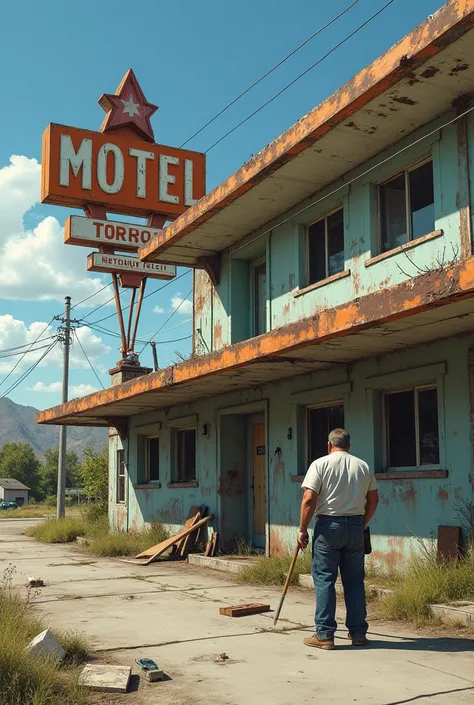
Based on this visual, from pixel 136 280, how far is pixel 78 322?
19105 mm

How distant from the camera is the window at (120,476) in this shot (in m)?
20.7

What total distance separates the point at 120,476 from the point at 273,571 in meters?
10.5

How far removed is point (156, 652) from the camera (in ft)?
22.2

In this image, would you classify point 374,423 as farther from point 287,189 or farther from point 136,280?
point 136,280

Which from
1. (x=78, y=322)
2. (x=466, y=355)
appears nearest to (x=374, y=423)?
(x=466, y=355)

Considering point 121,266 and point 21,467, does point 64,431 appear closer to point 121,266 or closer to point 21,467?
point 121,266

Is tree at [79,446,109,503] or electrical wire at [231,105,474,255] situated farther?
tree at [79,446,109,503]

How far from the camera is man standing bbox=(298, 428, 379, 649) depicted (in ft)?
22.4

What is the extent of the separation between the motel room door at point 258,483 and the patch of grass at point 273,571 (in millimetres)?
3149

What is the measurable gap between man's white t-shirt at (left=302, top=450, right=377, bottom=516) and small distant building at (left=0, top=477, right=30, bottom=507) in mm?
100846

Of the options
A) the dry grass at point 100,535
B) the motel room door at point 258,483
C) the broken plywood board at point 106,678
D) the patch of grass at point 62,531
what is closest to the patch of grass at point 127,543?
the dry grass at point 100,535

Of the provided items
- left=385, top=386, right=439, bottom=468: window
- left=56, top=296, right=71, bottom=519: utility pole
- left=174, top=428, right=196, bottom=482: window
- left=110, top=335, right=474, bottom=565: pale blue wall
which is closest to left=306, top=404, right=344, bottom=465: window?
left=110, top=335, right=474, bottom=565: pale blue wall

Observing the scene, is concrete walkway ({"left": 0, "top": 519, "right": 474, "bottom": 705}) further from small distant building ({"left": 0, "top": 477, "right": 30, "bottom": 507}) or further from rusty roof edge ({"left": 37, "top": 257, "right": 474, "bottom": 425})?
small distant building ({"left": 0, "top": 477, "right": 30, "bottom": 507})

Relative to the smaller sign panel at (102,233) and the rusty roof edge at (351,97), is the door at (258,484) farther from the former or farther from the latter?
the smaller sign panel at (102,233)
